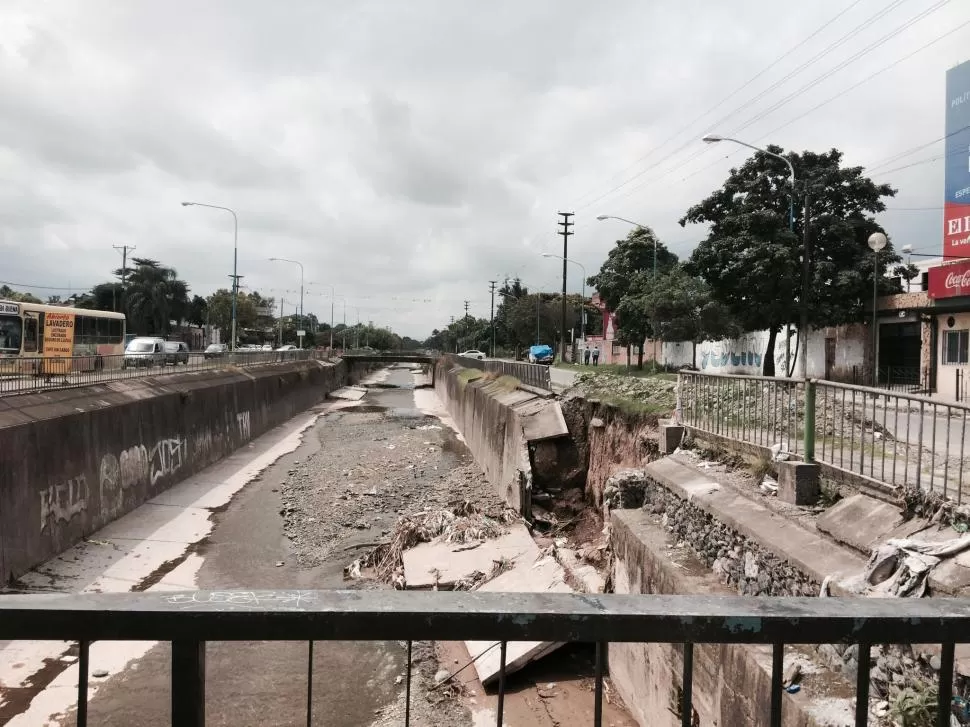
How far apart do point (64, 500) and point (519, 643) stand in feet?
34.5

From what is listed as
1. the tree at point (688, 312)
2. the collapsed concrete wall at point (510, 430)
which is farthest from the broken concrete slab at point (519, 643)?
the tree at point (688, 312)

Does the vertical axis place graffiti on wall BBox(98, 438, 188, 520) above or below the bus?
below

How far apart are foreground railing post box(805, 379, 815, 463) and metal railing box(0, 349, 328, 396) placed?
14896 mm

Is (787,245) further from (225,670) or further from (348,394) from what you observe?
(348,394)

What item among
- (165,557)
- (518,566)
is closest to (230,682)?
(518,566)

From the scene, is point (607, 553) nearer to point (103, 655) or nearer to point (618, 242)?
point (103, 655)

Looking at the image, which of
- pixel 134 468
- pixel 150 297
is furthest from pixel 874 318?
pixel 150 297

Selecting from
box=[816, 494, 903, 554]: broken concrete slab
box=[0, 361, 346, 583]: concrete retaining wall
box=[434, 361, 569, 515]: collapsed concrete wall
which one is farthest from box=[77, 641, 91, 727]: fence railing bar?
A: box=[434, 361, 569, 515]: collapsed concrete wall

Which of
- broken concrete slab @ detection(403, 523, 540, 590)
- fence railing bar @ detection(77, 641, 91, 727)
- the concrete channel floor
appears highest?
fence railing bar @ detection(77, 641, 91, 727)

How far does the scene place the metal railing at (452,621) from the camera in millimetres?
1730

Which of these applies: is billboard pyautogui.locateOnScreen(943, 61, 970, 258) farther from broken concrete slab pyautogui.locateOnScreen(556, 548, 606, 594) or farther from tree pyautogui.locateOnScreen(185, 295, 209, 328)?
tree pyautogui.locateOnScreen(185, 295, 209, 328)

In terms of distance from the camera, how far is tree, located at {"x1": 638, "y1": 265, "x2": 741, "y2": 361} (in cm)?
2883

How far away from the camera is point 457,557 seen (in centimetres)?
1238

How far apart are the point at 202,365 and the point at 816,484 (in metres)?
28.6
